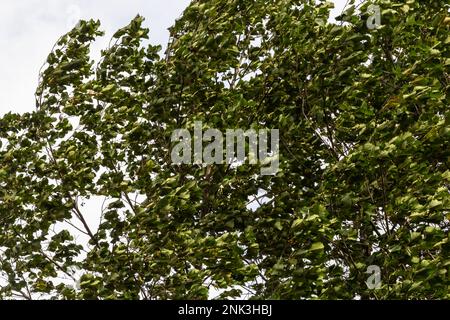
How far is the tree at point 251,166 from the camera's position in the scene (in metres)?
11.0

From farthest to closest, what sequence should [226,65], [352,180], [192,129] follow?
[226,65] → [192,129] → [352,180]

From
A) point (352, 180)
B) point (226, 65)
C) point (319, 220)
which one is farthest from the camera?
point (226, 65)

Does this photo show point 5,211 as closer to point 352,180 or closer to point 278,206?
point 278,206

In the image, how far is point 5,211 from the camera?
44.7ft

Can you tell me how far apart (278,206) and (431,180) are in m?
2.61

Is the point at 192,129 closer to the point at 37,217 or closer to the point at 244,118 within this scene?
the point at 244,118

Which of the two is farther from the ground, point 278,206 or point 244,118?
point 244,118

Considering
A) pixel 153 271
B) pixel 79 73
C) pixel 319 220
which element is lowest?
pixel 153 271

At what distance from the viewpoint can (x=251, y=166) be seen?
12.2m

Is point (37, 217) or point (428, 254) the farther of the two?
point (37, 217)

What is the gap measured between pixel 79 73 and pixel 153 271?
4.72m

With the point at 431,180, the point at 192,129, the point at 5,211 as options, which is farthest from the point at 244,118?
the point at 5,211

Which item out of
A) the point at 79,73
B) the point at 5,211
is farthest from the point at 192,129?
the point at 5,211

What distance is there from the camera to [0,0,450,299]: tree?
11047 mm
